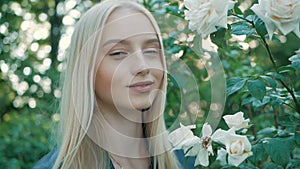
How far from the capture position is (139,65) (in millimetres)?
1280

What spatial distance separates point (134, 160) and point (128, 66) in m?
0.34

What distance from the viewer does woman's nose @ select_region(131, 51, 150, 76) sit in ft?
4.19

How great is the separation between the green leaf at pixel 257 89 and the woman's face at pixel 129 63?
0.22 meters

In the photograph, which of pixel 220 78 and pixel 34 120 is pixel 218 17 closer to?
pixel 220 78

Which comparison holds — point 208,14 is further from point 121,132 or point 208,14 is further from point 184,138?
point 121,132

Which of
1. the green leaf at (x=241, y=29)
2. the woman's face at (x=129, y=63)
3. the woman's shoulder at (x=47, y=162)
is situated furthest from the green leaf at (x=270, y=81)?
the woman's shoulder at (x=47, y=162)

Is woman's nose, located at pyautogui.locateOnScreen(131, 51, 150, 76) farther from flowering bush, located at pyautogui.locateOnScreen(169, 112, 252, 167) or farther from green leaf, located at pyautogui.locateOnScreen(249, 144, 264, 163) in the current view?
green leaf, located at pyautogui.locateOnScreen(249, 144, 264, 163)

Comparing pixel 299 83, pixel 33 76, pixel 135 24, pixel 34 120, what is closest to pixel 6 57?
pixel 33 76

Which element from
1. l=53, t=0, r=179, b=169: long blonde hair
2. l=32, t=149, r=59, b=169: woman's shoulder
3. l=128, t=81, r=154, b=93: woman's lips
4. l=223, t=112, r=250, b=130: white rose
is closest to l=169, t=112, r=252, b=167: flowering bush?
l=223, t=112, r=250, b=130: white rose

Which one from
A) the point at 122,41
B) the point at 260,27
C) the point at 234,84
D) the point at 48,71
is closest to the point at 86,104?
the point at 122,41

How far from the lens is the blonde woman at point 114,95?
1.31 metres

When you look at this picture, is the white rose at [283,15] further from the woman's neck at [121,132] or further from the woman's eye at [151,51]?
the woman's neck at [121,132]

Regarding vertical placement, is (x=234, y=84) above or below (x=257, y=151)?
above

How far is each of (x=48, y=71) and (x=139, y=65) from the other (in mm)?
3045
